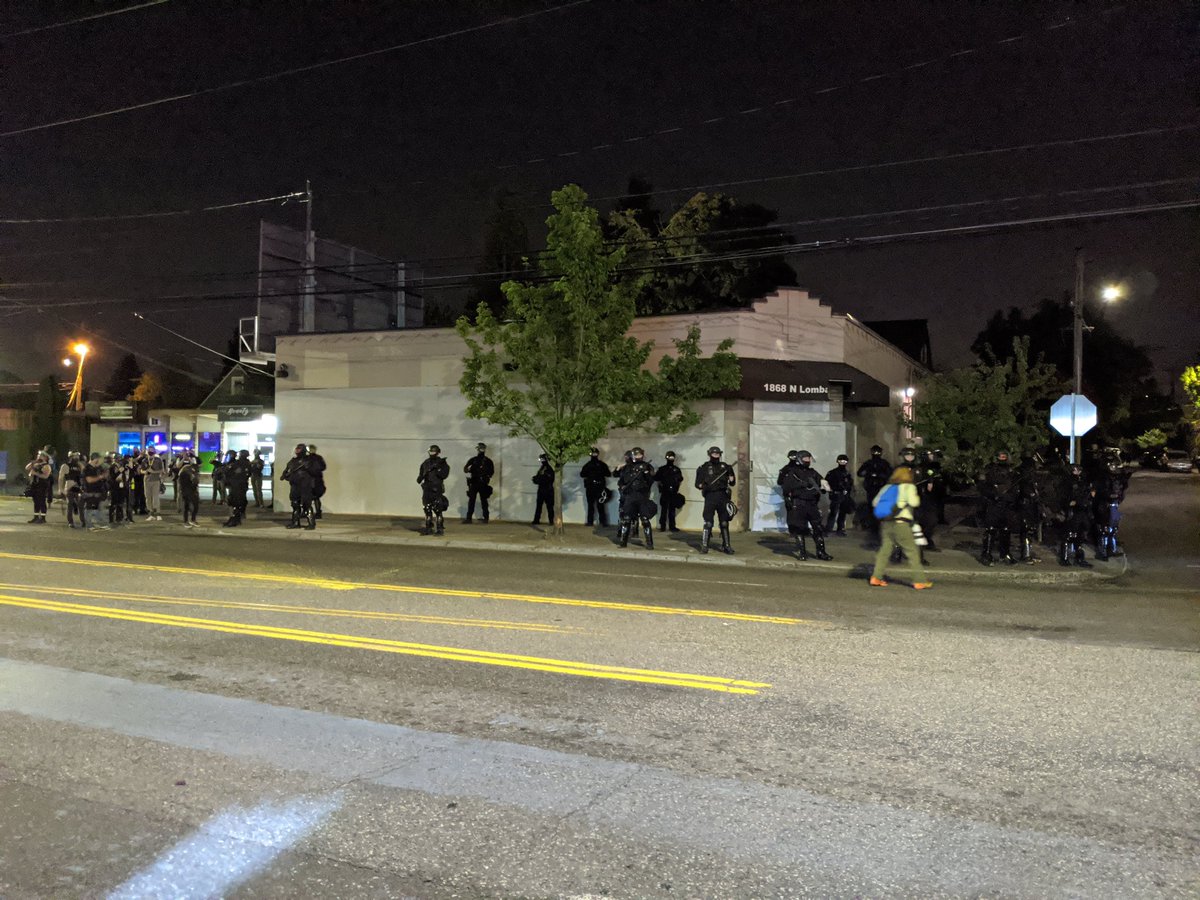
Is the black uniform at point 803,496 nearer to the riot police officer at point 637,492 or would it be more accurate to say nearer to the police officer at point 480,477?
the riot police officer at point 637,492

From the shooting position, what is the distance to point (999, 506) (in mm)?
14539

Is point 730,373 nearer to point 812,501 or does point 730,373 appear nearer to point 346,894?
point 812,501

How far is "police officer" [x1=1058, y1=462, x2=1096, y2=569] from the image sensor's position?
14586 millimetres

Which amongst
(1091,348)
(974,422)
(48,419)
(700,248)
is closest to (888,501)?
(974,422)

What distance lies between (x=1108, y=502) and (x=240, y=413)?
23.9m

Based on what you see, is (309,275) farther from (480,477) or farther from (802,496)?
(802,496)

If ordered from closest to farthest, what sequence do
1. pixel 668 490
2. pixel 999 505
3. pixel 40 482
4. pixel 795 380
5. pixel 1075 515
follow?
pixel 999 505 < pixel 1075 515 < pixel 668 490 < pixel 795 380 < pixel 40 482

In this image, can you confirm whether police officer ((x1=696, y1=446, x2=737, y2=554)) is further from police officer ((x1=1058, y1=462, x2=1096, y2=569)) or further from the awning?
police officer ((x1=1058, y1=462, x2=1096, y2=569))

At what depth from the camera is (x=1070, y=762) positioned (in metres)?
5.12

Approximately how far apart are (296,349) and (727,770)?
21994mm

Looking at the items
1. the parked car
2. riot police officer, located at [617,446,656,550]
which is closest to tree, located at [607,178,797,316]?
riot police officer, located at [617,446,656,550]

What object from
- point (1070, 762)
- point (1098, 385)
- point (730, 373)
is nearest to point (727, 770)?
point (1070, 762)

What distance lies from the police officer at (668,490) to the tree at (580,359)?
1.48m

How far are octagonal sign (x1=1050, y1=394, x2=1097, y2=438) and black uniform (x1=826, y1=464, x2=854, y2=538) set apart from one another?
4391mm
